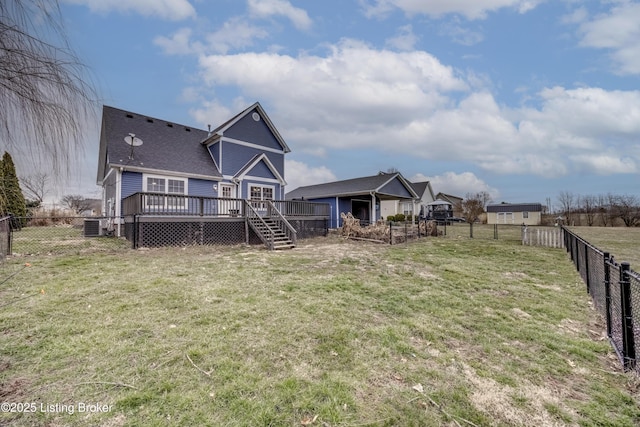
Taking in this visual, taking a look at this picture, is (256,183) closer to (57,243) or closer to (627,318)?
(57,243)

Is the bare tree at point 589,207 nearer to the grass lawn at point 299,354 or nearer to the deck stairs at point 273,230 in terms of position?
the grass lawn at point 299,354

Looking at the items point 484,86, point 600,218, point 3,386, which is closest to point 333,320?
point 3,386

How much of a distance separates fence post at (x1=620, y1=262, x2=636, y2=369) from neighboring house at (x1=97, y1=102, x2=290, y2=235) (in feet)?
38.1

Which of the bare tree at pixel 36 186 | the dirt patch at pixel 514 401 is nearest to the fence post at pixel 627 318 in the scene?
the dirt patch at pixel 514 401

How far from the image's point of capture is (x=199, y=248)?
30.9 feet

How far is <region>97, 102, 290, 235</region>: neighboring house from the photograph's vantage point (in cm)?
1220

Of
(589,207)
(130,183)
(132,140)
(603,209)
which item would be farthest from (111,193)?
(589,207)

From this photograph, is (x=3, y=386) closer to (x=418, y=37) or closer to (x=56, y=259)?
(x=56, y=259)

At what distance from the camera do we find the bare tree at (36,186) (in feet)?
6.24

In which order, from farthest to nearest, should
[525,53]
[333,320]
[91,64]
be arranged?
[525,53] → [333,320] → [91,64]

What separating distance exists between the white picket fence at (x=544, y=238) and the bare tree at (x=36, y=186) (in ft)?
51.6

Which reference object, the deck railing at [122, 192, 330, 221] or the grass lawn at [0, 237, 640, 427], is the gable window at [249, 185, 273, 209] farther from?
the grass lawn at [0, 237, 640, 427]

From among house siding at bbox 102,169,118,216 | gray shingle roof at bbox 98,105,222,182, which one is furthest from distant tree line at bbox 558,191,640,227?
house siding at bbox 102,169,118,216

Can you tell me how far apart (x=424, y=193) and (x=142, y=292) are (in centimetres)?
3988
